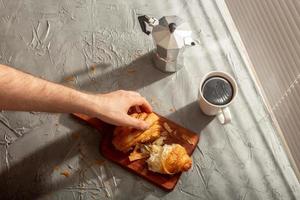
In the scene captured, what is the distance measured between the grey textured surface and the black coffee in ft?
0.23

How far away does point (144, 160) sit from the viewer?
824 mm

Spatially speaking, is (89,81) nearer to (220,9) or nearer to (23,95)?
(23,95)

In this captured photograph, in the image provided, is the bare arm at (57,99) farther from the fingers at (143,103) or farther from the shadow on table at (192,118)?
the shadow on table at (192,118)

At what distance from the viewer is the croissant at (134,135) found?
0.80m

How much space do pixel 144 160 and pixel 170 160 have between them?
0.25 feet

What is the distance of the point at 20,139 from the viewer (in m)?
0.87

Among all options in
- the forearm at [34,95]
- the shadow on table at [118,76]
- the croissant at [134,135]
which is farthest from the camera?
the shadow on table at [118,76]

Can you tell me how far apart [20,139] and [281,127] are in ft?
2.09

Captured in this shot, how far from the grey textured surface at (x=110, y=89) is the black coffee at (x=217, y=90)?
7 centimetres

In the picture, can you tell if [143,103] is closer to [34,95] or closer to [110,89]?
[110,89]

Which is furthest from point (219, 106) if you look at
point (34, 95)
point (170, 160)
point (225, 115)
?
point (34, 95)

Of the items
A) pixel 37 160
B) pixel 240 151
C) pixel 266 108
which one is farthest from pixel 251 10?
pixel 37 160

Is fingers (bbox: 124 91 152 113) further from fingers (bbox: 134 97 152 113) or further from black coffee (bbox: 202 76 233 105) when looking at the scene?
black coffee (bbox: 202 76 233 105)

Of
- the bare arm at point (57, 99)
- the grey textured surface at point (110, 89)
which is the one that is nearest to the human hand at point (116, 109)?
the bare arm at point (57, 99)
